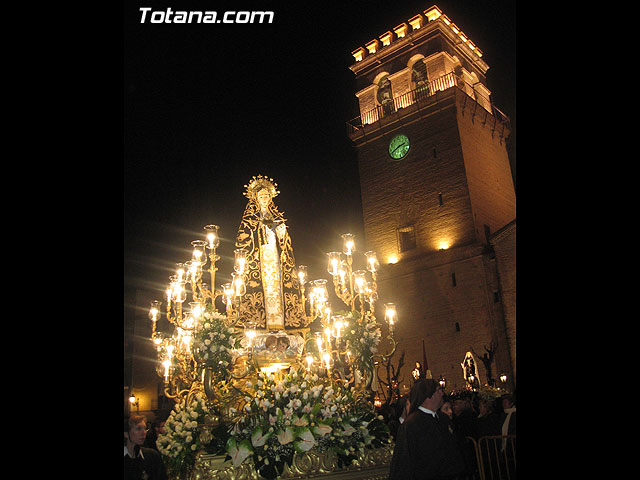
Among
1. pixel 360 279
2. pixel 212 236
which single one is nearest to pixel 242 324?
pixel 212 236

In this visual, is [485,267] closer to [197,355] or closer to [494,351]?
[494,351]

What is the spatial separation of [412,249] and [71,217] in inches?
1030

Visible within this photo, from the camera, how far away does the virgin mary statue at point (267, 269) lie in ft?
31.3

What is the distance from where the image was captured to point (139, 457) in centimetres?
533

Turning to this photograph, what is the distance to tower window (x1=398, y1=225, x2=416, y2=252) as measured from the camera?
2835cm

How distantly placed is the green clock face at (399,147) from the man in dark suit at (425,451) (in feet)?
83.6

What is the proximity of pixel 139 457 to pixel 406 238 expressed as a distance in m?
24.6

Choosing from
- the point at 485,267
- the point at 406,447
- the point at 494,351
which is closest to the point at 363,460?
the point at 406,447

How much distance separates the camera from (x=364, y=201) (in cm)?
3097

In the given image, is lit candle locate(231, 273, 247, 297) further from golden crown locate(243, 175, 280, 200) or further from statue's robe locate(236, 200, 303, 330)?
golden crown locate(243, 175, 280, 200)

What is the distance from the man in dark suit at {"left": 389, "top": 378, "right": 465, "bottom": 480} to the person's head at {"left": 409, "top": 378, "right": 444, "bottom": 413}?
22 millimetres

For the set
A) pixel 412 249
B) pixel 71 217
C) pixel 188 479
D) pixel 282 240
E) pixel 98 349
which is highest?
pixel 412 249

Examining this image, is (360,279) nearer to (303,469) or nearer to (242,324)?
(242,324)

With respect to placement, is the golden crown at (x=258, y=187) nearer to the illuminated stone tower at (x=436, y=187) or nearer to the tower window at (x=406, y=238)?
the illuminated stone tower at (x=436, y=187)
